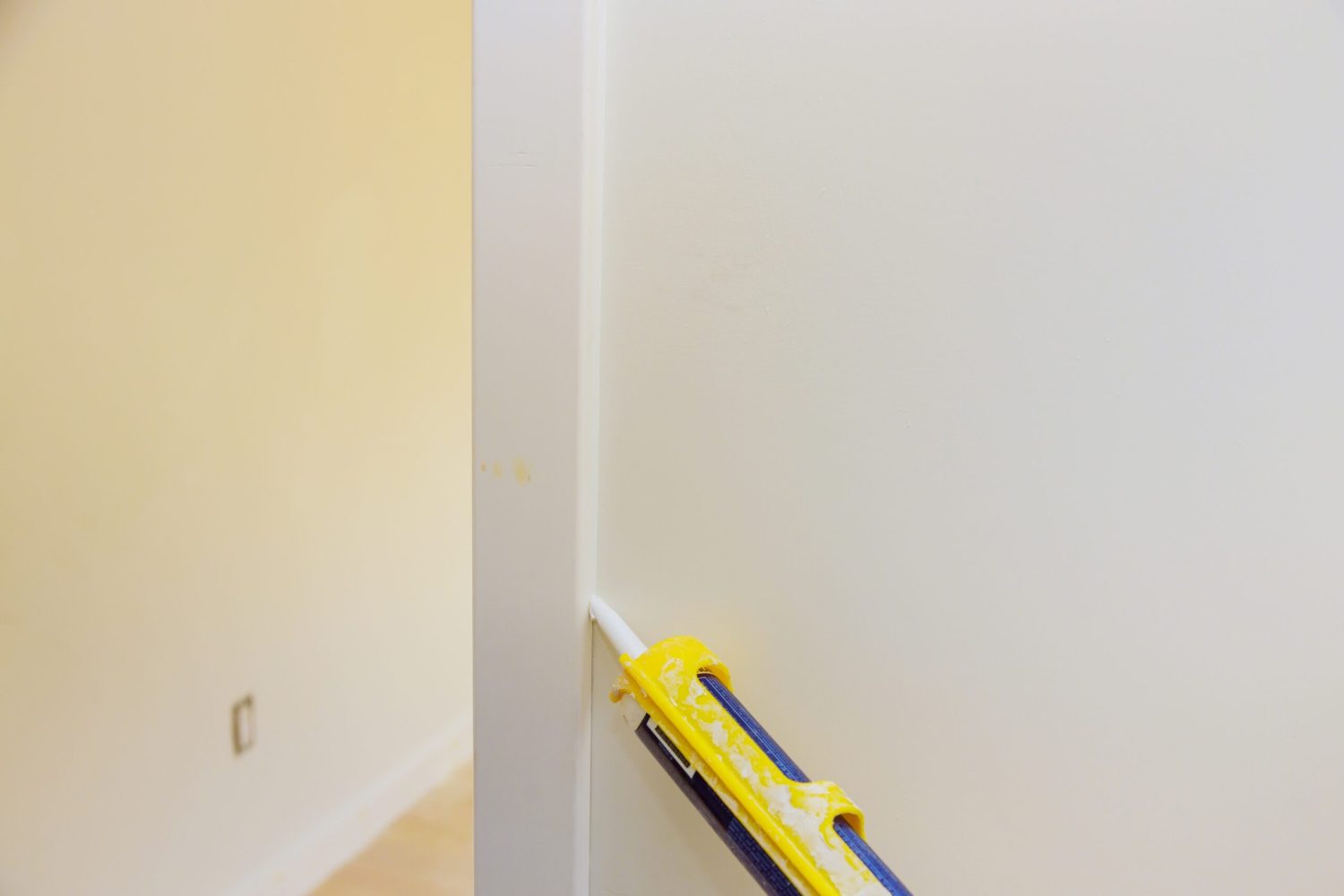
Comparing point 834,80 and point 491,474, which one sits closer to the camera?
point 834,80

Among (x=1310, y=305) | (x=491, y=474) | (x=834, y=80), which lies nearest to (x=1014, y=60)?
(x=834, y=80)

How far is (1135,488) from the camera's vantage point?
455 millimetres

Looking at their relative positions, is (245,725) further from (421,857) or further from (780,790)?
(780,790)

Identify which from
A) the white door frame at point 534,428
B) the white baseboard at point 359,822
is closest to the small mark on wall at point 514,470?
the white door frame at point 534,428

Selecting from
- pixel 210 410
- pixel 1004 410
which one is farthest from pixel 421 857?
pixel 1004 410

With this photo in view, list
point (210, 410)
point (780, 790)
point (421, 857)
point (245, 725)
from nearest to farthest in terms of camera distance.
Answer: point (780, 790) → point (210, 410) → point (245, 725) → point (421, 857)

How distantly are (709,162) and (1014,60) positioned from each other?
193 mm

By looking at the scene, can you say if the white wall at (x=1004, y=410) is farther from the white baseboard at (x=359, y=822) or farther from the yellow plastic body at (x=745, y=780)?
the white baseboard at (x=359, y=822)

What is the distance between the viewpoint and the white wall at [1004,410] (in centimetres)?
43

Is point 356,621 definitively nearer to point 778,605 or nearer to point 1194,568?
point 778,605

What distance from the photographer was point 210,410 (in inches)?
53.4

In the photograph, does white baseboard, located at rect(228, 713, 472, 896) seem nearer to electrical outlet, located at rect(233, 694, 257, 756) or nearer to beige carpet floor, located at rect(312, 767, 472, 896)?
beige carpet floor, located at rect(312, 767, 472, 896)

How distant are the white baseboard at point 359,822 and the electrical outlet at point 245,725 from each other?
10.6 inches

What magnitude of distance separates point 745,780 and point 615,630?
144mm
